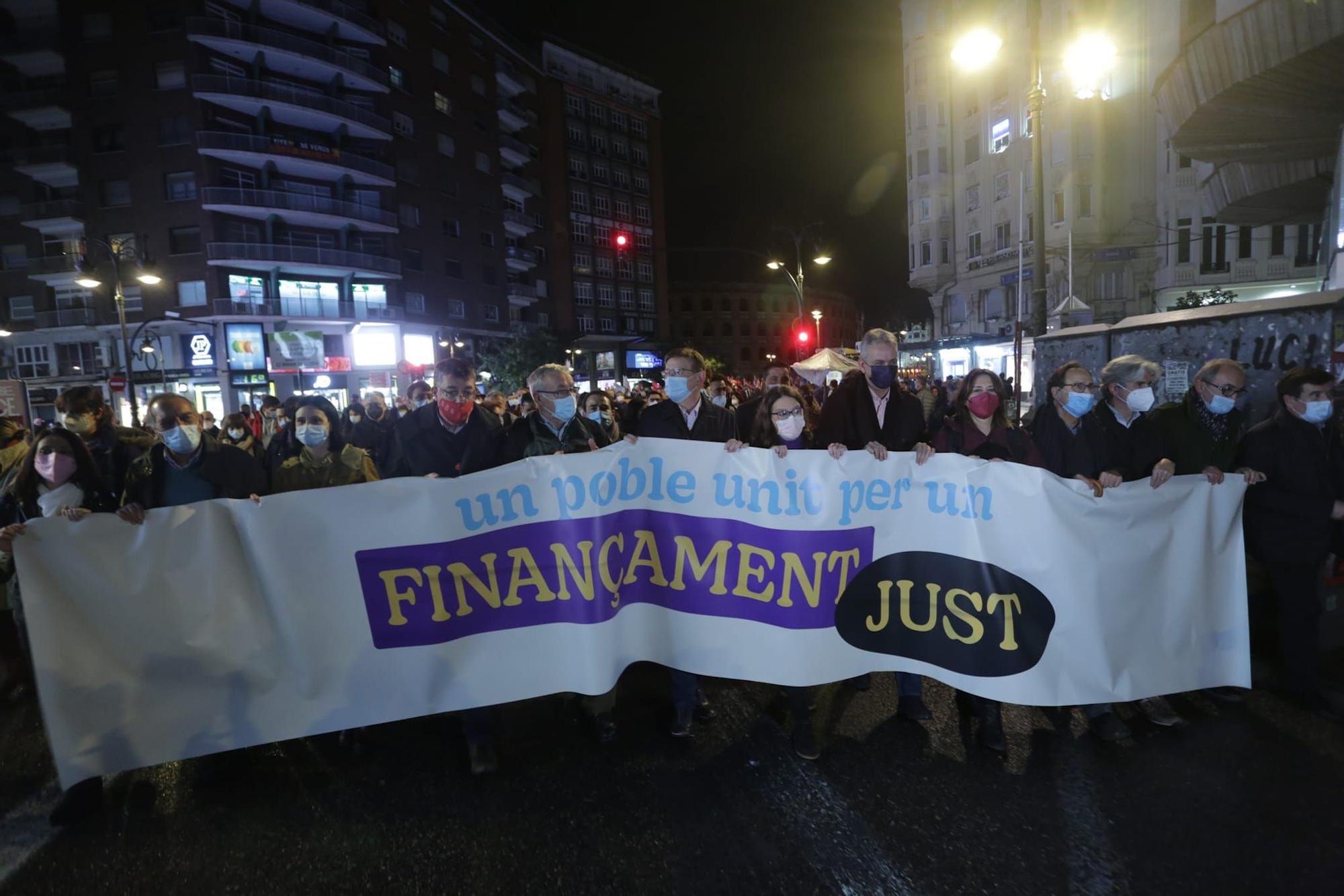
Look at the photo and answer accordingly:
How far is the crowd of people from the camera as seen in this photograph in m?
3.91

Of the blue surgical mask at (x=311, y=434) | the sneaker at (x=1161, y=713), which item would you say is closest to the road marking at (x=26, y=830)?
the blue surgical mask at (x=311, y=434)

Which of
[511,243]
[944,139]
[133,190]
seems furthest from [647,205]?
[133,190]

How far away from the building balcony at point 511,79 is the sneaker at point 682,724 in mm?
55680

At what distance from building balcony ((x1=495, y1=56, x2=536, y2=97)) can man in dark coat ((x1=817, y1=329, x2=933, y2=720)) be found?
179ft

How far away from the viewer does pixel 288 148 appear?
36531 mm

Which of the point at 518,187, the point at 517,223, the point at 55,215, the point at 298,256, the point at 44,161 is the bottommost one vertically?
the point at 298,256

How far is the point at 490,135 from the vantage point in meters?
50.0

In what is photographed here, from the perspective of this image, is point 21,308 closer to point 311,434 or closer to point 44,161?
point 44,161

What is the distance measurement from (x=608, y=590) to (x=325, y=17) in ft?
147

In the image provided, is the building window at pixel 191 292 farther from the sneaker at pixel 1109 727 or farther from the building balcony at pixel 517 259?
the sneaker at pixel 1109 727

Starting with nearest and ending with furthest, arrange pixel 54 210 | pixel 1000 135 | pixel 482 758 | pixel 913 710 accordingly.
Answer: pixel 482 758 → pixel 913 710 → pixel 54 210 → pixel 1000 135

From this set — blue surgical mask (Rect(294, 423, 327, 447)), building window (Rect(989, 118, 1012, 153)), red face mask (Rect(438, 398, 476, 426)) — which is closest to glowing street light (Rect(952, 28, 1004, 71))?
red face mask (Rect(438, 398, 476, 426))

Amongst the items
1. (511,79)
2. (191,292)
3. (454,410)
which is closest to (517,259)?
(511,79)

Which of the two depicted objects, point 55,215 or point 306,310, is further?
point 306,310
